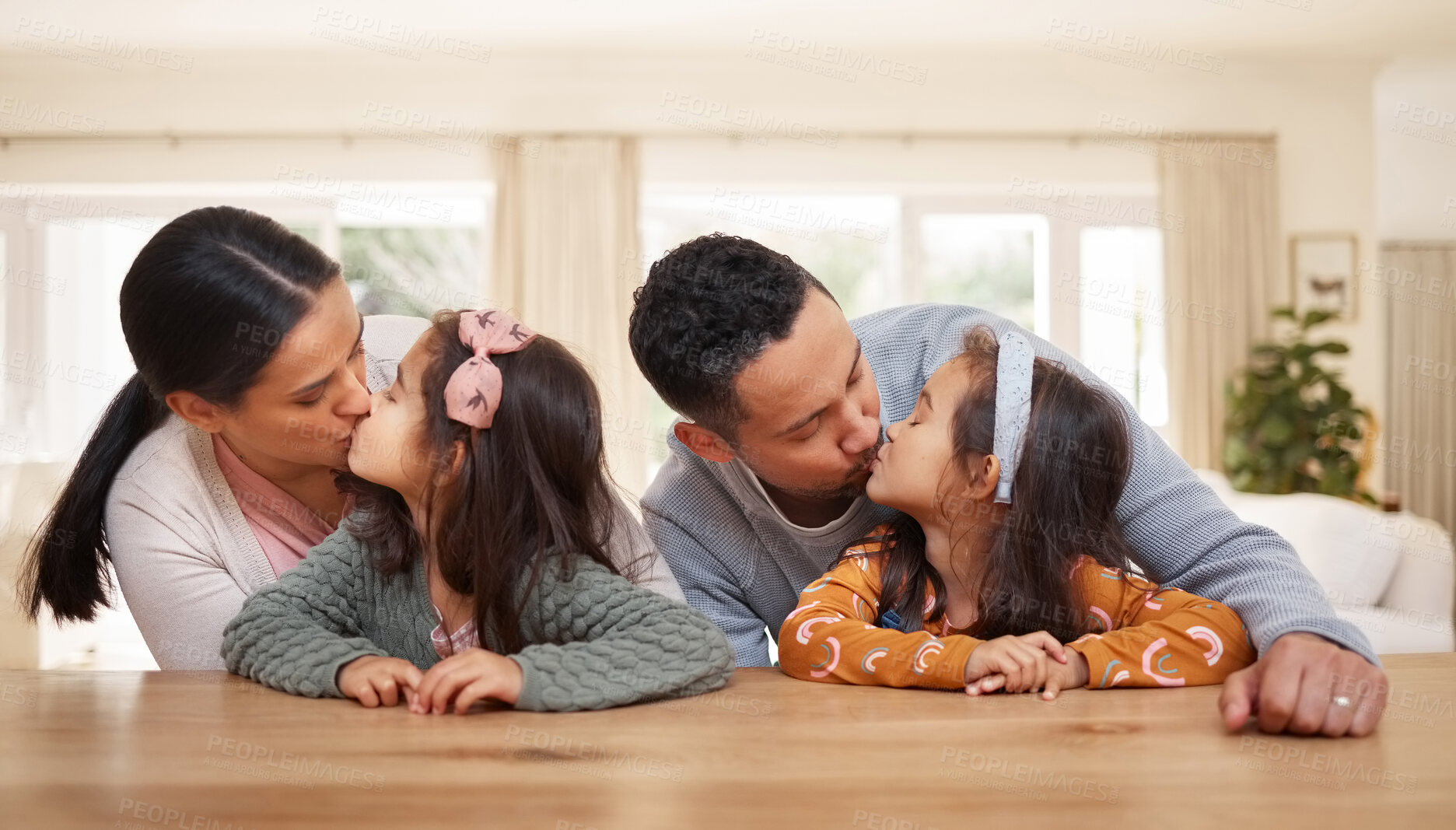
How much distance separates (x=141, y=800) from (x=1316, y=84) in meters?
7.18

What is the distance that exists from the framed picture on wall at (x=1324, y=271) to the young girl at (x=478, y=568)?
6270mm

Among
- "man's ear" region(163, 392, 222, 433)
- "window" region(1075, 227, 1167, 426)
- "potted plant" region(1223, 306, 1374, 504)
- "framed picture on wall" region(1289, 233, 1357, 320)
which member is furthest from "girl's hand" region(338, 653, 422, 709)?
"framed picture on wall" region(1289, 233, 1357, 320)

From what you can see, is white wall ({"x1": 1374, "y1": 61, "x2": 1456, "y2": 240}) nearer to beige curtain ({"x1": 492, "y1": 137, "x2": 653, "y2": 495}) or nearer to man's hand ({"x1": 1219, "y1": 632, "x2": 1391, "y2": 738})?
beige curtain ({"x1": 492, "y1": 137, "x2": 653, "y2": 495})

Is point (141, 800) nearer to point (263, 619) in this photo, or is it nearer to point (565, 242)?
point (263, 619)

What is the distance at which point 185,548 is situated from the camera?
55.1 inches

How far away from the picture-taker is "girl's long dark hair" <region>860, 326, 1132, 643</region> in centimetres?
127

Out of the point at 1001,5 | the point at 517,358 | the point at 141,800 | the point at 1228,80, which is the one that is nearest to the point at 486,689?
the point at 141,800

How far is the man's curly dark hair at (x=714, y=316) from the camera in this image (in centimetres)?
135

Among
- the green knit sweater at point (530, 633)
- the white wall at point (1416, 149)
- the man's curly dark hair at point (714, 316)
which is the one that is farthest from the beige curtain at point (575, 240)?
the green knit sweater at point (530, 633)

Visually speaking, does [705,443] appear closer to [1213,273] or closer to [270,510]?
[270,510]

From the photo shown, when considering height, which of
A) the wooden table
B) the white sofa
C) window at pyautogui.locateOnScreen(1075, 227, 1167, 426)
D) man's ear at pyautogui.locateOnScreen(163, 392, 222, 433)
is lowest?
the white sofa

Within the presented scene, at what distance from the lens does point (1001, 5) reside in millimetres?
5477

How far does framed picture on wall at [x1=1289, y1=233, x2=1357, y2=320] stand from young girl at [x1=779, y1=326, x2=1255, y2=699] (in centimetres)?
590

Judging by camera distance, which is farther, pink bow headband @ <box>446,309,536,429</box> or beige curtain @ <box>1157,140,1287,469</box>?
beige curtain @ <box>1157,140,1287,469</box>
